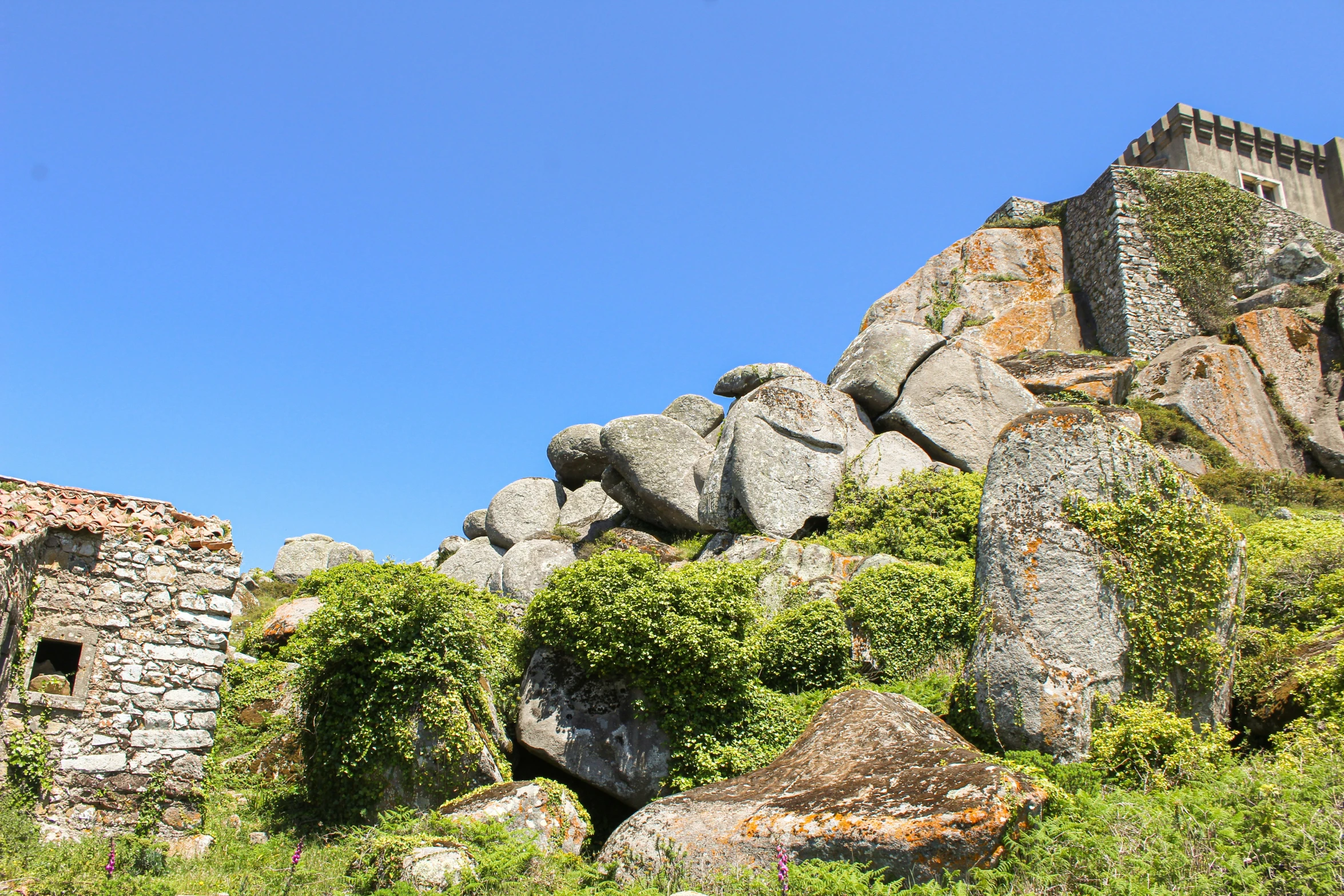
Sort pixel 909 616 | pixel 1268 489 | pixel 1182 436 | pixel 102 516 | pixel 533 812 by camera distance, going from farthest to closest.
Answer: pixel 1182 436, pixel 1268 489, pixel 909 616, pixel 102 516, pixel 533 812

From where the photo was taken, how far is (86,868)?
8406 millimetres

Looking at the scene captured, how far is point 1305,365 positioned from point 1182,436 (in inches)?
208

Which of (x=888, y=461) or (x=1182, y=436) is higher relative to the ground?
(x=1182, y=436)

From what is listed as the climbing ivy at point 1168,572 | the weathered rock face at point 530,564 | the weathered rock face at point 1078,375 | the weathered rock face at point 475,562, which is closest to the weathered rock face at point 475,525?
the weathered rock face at point 475,562

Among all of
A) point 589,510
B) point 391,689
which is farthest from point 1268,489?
point 391,689

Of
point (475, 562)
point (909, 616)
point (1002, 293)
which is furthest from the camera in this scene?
point (1002, 293)

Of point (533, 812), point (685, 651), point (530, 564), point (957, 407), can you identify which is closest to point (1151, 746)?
point (685, 651)

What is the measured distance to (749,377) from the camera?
914 inches

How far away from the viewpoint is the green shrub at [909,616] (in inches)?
481

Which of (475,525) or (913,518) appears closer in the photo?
(913,518)

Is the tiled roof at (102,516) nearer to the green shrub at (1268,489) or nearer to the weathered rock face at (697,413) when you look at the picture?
the weathered rock face at (697,413)

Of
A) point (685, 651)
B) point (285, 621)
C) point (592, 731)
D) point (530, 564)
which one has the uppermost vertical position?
point (530, 564)

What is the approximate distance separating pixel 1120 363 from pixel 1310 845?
63.4ft

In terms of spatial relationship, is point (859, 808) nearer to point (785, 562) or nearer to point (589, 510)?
point (785, 562)
